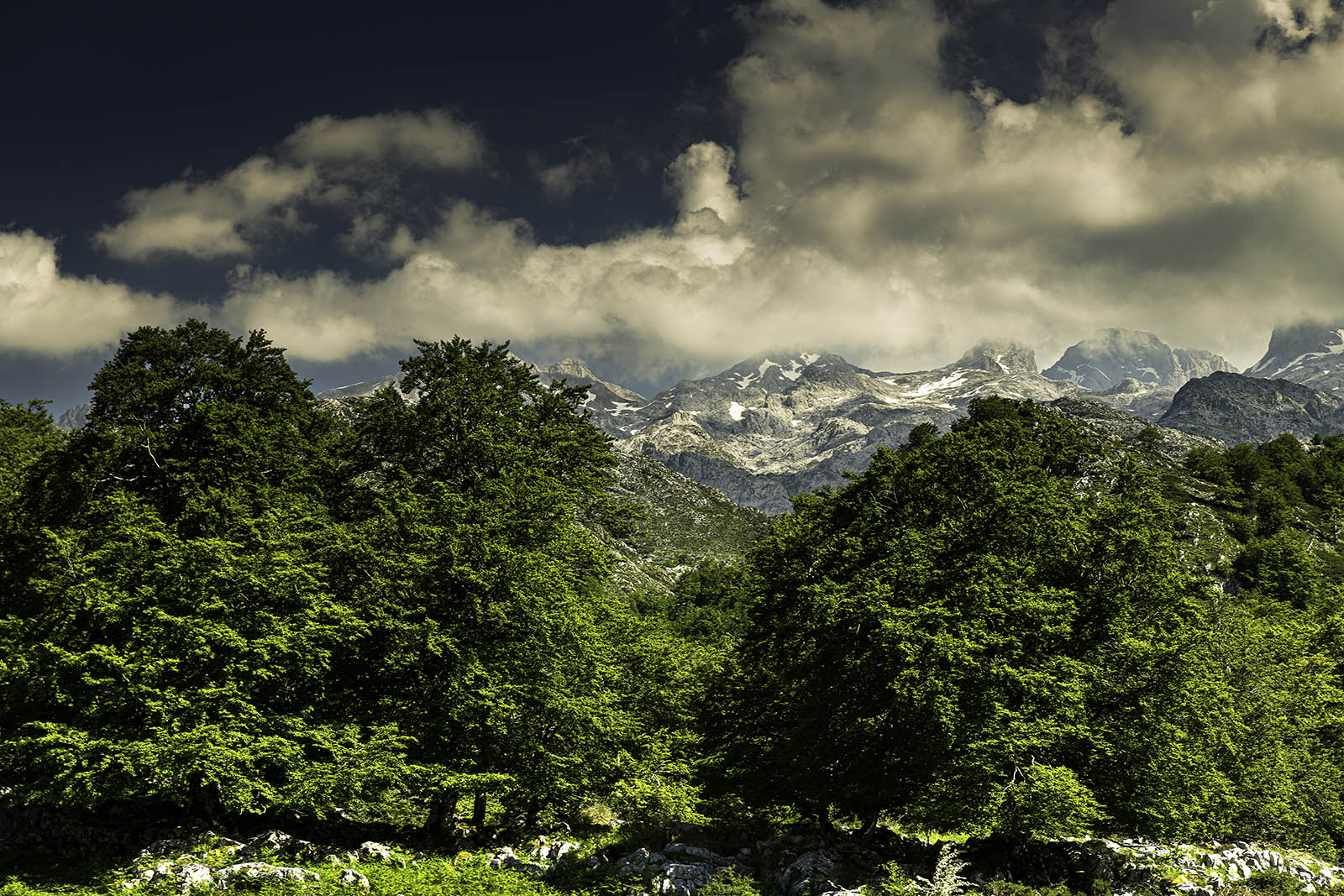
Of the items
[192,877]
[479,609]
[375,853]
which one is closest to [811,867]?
[479,609]

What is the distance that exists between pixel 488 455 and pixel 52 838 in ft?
59.8

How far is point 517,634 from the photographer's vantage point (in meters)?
25.2

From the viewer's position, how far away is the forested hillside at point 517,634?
1997cm

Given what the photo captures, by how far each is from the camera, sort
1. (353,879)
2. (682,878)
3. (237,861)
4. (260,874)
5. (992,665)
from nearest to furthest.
Answer: (260,874) < (992,665) < (353,879) < (237,861) < (682,878)

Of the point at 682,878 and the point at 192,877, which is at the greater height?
the point at 192,877

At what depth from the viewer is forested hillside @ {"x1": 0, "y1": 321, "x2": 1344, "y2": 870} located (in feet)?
65.5

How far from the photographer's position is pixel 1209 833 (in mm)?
27109

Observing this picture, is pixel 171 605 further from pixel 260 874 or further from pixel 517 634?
pixel 517 634

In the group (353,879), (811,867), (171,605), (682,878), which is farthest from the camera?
(811,867)

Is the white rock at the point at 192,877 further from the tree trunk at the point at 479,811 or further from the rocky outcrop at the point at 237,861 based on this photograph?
the tree trunk at the point at 479,811

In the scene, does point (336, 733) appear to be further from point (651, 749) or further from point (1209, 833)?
point (1209, 833)

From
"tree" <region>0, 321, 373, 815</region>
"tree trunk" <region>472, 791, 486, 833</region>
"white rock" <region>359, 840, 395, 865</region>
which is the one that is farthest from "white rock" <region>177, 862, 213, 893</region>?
"tree trunk" <region>472, 791, 486, 833</region>

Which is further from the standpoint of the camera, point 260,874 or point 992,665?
point 992,665

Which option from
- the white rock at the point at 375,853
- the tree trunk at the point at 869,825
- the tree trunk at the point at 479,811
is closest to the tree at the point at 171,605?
the white rock at the point at 375,853
